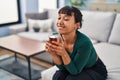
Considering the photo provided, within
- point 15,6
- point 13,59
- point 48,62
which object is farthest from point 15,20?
point 48,62

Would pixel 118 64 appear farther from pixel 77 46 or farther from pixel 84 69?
pixel 77 46

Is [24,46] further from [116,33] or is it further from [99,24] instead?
[116,33]

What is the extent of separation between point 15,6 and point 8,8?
0.59 feet

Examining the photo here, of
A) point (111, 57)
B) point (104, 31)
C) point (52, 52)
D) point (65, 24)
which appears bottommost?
point (111, 57)

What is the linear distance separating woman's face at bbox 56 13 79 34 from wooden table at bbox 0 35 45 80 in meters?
0.96

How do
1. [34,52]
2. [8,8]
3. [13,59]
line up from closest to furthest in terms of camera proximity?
[34,52] < [13,59] < [8,8]

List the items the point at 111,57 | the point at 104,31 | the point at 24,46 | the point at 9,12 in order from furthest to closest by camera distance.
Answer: the point at 9,12
the point at 104,31
the point at 24,46
the point at 111,57

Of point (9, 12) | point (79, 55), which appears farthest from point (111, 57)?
point (9, 12)

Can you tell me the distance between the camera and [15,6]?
12.5 feet

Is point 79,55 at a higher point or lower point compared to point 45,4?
lower

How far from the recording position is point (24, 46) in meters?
2.34

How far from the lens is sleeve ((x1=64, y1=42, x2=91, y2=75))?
1.19 m

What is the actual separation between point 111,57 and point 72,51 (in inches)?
31.9

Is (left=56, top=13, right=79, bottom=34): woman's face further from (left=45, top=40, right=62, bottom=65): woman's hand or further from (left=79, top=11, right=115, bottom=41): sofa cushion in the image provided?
(left=79, top=11, right=115, bottom=41): sofa cushion
